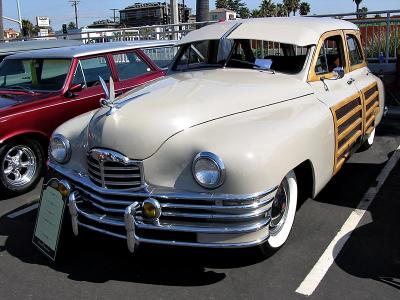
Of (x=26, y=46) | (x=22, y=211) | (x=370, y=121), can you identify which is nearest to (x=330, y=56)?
(x=370, y=121)

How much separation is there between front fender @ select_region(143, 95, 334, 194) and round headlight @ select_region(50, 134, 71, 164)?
0.86 metres

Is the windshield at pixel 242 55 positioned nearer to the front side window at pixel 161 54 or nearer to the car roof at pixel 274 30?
the car roof at pixel 274 30

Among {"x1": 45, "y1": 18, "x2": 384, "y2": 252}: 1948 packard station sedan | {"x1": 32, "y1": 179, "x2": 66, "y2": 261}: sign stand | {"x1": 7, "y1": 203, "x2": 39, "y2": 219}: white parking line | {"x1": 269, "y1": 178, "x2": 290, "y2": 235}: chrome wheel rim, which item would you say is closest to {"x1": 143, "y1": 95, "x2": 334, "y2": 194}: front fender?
{"x1": 45, "y1": 18, "x2": 384, "y2": 252}: 1948 packard station sedan

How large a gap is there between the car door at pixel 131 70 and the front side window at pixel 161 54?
24cm

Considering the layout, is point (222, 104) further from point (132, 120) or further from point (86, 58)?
point (86, 58)

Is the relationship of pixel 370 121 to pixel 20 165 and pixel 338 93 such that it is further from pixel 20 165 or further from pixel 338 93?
pixel 20 165

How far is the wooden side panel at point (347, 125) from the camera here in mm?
4156

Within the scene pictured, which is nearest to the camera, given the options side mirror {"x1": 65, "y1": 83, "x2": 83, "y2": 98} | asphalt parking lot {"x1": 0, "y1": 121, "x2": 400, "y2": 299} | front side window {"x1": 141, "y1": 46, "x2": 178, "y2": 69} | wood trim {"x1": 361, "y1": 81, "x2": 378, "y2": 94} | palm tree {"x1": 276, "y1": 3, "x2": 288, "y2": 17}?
asphalt parking lot {"x1": 0, "y1": 121, "x2": 400, "y2": 299}

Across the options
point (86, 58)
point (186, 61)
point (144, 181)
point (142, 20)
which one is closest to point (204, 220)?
point (144, 181)

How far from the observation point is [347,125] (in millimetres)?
4469

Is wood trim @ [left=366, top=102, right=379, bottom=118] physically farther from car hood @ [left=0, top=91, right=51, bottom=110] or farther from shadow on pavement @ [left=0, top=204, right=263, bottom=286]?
car hood @ [left=0, top=91, right=51, bottom=110]

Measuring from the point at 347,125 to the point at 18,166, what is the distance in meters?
3.50

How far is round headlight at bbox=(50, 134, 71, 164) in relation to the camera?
12.1 ft

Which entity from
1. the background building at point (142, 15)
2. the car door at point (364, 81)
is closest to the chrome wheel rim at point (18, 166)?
the car door at point (364, 81)
